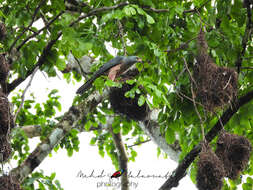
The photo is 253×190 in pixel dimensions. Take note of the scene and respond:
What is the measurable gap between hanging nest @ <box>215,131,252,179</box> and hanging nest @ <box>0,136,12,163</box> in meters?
1.81

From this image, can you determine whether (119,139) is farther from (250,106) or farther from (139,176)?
(250,106)

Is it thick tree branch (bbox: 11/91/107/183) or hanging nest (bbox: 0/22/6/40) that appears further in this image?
thick tree branch (bbox: 11/91/107/183)

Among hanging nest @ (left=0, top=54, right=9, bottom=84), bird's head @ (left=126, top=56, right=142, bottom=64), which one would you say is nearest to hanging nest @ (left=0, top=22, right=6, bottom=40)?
hanging nest @ (left=0, top=54, right=9, bottom=84)

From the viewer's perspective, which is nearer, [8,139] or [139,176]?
[8,139]

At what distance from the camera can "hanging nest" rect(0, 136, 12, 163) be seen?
2.86 m

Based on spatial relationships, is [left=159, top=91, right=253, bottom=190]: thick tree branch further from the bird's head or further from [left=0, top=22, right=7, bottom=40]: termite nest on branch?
[left=0, top=22, right=7, bottom=40]: termite nest on branch

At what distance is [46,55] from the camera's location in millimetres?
3465

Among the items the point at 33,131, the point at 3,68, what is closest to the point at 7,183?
the point at 3,68

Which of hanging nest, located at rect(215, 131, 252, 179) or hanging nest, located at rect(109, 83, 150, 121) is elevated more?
hanging nest, located at rect(109, 83, 150, 121)

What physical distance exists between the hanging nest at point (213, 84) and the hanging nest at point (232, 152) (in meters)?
0.32

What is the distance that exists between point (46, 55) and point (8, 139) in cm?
97

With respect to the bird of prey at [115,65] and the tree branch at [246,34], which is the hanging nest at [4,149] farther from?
the tree branch at [246,34]

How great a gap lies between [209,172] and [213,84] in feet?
2.31

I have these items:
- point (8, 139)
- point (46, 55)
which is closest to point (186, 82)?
point (46, 55)
